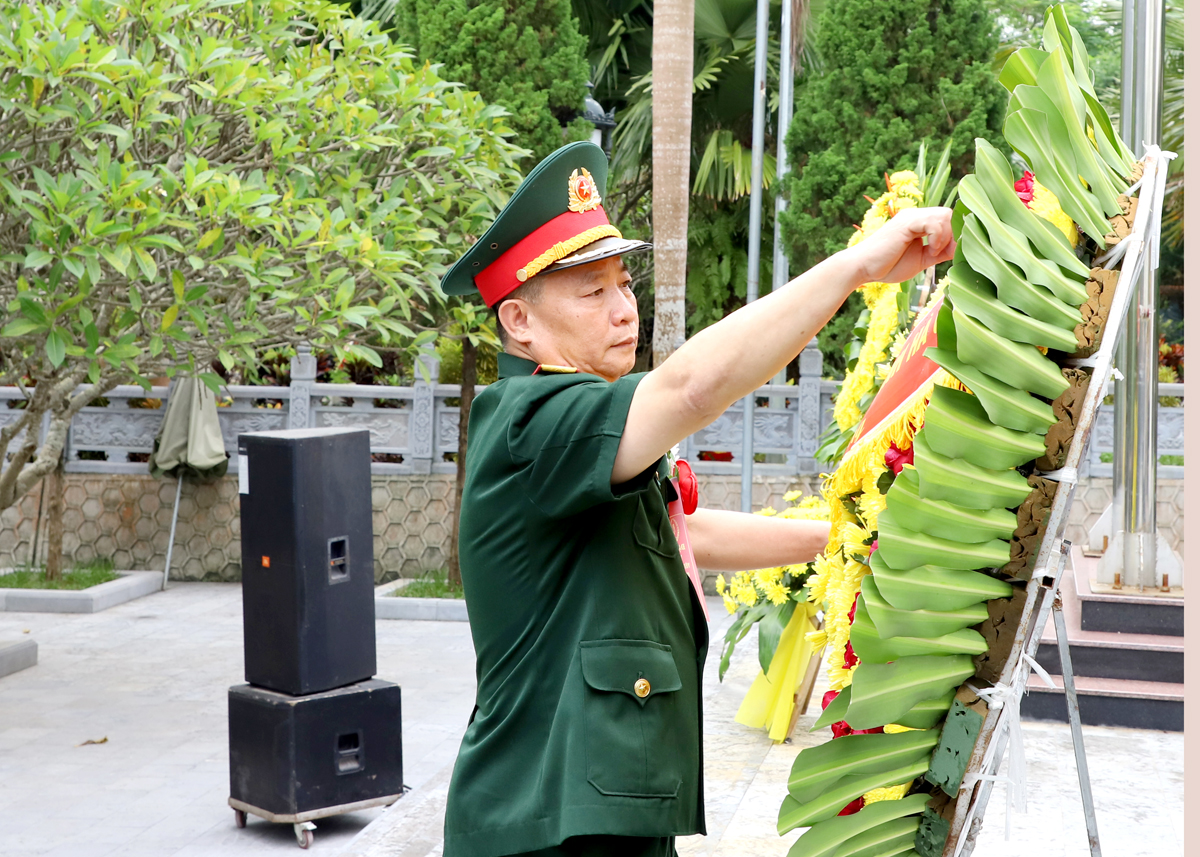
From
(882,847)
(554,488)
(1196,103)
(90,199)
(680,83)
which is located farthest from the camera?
(680,83)

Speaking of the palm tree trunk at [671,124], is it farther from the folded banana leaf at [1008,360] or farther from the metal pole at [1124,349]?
the folded banana leaf at [1008,360]

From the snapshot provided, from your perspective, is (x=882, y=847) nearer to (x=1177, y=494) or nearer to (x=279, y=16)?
(x=279, y=16)

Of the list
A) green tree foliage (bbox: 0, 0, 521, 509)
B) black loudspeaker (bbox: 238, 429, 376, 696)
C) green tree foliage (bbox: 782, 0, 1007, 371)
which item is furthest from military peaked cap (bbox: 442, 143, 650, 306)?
green tree foliage (bbox: 782, 0, 1007, 371)

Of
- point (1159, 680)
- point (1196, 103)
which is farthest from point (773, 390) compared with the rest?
point (1196, 103)

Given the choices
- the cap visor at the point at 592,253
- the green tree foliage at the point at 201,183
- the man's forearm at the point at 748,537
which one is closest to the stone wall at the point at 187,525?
the green tree foliage at the point at 201,183

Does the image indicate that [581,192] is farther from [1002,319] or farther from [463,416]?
[463,416]

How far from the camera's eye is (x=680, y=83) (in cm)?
693

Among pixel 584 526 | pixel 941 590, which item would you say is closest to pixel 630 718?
pixel 584 526

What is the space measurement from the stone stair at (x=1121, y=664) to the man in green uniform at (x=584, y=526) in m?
3.86

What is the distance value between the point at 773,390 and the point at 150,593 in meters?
5.51

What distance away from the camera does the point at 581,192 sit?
5.90 ft

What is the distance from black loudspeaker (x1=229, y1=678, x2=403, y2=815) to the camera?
426 cm

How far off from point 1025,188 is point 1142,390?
4845 millimetres

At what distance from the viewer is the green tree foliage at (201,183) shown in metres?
4.57
